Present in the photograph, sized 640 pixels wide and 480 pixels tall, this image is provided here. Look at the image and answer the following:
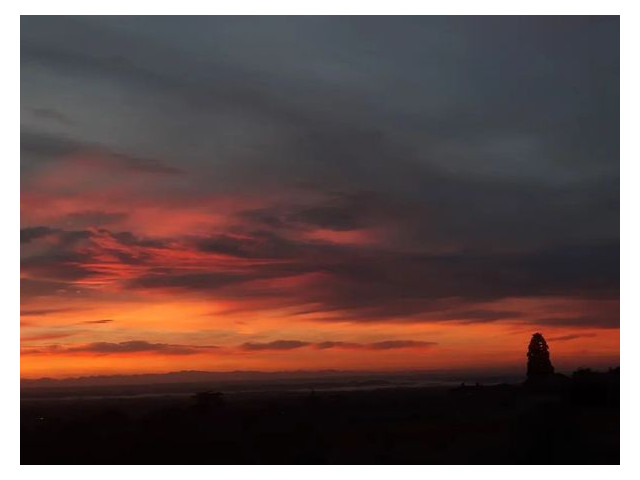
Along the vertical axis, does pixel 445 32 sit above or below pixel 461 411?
above

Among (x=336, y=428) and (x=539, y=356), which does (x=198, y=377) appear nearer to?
(x=336, y=428)

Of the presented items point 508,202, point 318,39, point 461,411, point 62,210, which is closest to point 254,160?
point 318,39

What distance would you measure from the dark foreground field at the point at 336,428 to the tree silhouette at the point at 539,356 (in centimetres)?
34

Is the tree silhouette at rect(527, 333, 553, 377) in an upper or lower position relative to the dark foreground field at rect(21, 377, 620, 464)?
upper

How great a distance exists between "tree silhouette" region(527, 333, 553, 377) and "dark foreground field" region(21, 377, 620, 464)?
34 centimetres

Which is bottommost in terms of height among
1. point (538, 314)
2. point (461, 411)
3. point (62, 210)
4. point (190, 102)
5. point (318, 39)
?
point (461, 411)

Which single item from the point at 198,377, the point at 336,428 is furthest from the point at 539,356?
the point at 198,377

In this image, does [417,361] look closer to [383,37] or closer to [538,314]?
[538,314]

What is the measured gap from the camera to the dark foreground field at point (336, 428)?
12.4m

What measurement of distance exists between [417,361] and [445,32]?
16.2ft

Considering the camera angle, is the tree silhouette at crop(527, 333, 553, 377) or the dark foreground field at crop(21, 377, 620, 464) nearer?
the dark foreground field at crop(21, 377, 620, 464)

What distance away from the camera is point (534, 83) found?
13.3m

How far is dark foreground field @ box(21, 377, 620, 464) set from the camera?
40.8ft

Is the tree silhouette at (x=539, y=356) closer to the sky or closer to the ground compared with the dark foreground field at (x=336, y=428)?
closer to the sky
